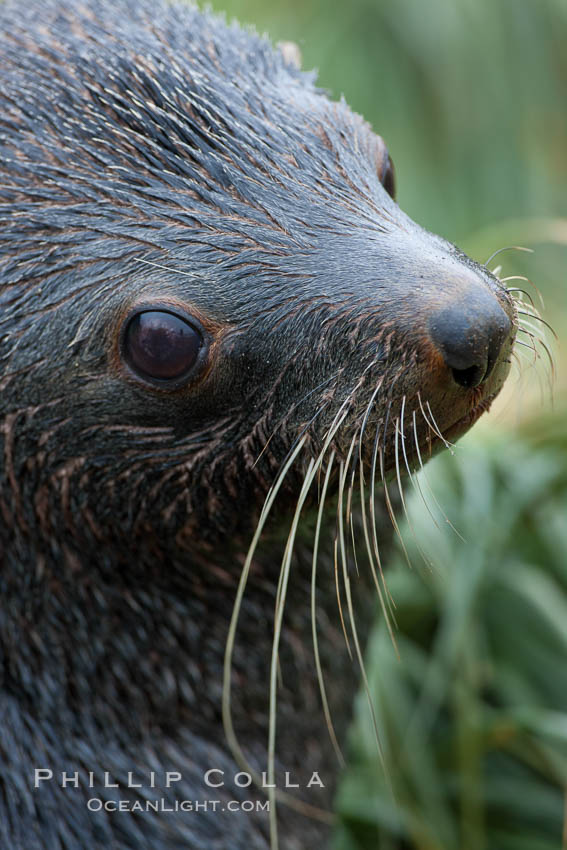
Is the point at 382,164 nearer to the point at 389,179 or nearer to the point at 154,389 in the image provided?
the point at 389,179

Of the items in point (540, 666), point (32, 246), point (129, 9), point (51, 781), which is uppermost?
point (129, 9)

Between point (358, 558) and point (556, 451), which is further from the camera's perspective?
point (556, 451)

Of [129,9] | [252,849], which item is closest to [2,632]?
[252,849]

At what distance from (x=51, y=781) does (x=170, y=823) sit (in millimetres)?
326

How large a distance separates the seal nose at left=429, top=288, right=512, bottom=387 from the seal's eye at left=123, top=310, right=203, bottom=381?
1.66 feet

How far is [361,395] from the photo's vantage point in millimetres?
2152

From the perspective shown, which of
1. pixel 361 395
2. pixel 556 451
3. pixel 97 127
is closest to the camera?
pixel 361 395

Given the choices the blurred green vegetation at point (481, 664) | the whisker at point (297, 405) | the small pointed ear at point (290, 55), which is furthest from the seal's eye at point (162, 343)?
the blurred green vegetation at point (481, 664)

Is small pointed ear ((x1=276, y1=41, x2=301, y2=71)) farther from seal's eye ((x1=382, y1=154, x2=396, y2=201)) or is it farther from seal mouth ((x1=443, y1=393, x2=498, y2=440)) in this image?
seal mouth ((x1=443, y1=393, x2=498, y2=440))

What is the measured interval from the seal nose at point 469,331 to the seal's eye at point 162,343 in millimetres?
505

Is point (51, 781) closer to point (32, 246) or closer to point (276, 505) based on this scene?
point (276, 505)

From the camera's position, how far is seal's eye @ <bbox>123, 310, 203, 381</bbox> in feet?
7.29

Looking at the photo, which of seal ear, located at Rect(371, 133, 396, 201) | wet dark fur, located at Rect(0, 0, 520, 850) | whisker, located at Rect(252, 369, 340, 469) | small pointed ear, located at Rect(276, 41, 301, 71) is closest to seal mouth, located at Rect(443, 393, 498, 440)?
wet dark fur, located at Rect(0, 0, 520, 850)

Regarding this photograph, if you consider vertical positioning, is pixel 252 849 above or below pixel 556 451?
below
